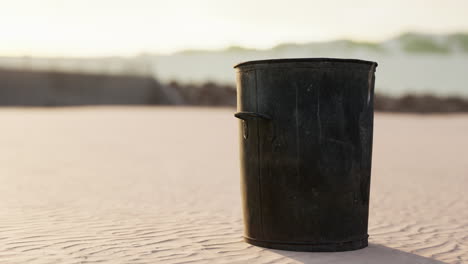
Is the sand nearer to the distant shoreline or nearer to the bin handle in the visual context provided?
the bin handle

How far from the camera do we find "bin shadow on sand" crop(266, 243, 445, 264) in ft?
17.4

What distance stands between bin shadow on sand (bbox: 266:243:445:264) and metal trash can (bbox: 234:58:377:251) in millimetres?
72

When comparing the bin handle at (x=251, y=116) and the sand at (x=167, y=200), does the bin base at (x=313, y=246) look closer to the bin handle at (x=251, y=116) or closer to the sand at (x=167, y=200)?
the sand at (x=167, y=200)

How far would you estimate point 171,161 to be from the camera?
47.6 feet

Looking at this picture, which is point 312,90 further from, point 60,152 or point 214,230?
point 60,152

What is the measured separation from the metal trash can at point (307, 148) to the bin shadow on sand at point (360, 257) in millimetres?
72

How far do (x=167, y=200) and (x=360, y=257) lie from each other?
3.91 metres

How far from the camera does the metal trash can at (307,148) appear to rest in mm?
5383

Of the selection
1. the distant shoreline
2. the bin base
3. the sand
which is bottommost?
the sand

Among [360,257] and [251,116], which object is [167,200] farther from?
[360,257]

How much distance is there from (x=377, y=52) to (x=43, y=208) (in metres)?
145

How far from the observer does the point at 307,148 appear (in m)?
5.39

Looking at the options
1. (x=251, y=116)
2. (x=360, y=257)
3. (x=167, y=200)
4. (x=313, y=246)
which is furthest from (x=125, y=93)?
(x=360, y=257)

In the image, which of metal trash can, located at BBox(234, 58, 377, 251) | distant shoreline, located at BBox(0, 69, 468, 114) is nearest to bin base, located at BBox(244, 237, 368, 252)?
metal trash can, located at BBox(234, 58, 377, 251)
